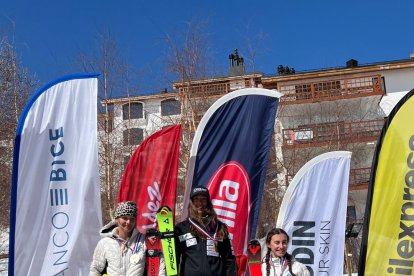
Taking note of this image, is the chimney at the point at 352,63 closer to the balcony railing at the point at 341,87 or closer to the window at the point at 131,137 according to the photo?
Answer: the balcony railing at the point at 341,87

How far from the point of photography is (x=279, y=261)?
6.02 meters

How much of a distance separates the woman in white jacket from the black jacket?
1.52ft

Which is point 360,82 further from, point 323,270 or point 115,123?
point 323,270

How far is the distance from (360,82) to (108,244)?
93.9ft

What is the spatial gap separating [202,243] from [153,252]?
0.51m

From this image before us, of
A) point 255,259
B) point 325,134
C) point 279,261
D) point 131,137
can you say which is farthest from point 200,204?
point 325,134

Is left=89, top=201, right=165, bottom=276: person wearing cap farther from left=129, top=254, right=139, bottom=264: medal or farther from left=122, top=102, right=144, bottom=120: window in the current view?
left=122, top=102, right=144, bottom=120: window

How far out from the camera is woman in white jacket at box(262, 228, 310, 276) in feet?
19.6

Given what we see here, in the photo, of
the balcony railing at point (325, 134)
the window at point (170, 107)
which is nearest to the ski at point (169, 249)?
the window at point (170, 107)

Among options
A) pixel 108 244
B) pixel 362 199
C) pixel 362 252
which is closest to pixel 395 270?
pixel 362 252

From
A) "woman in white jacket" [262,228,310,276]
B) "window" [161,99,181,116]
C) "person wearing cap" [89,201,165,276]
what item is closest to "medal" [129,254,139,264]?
"person wearing cap" [89,201,165,276]

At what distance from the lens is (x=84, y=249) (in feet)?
21.7

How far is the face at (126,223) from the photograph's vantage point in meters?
5.70

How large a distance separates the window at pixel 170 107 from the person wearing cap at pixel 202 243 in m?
15.6
